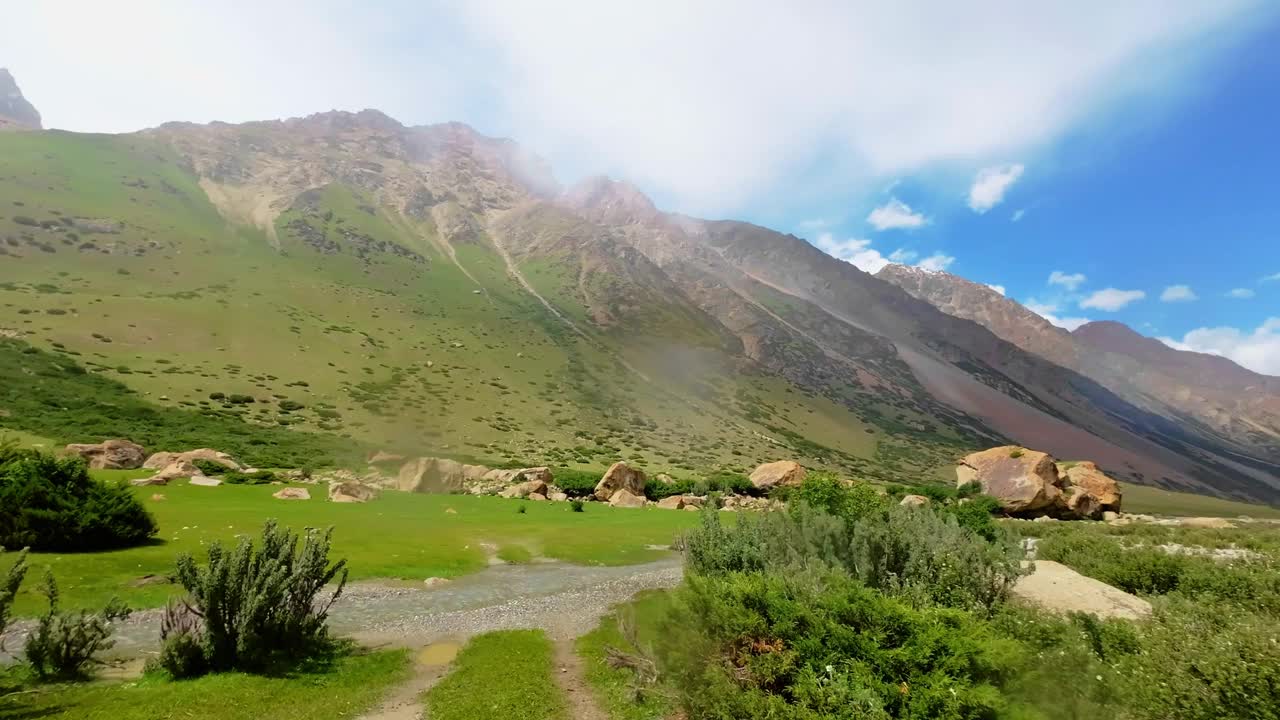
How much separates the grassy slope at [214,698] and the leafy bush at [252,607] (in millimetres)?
543

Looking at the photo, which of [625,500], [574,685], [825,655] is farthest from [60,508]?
[625,500]

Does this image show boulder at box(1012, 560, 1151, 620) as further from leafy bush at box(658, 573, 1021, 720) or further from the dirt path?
the dirt path

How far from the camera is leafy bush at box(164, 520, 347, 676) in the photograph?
1020 centimetres

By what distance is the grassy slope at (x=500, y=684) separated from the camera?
973cm

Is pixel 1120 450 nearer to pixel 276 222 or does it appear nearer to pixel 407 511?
pixel 407 511

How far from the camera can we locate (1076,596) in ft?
44.8

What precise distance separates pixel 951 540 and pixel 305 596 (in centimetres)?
1381

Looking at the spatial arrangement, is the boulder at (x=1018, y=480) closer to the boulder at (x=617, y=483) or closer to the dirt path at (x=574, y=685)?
the boulder at (x=617, y=483)

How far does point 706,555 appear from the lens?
13578 millimetres

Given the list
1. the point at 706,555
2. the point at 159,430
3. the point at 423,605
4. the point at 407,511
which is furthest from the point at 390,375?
the point at 706,555

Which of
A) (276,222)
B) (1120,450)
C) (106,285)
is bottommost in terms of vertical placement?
(1120,450)

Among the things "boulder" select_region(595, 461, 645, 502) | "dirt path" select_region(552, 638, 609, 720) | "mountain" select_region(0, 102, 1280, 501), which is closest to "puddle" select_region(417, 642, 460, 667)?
"dirt path" select_region(552, 638, 609, 720)

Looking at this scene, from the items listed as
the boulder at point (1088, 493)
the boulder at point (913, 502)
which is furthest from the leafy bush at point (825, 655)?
the boulder at point (1088, 493)

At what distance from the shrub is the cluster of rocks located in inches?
2267
